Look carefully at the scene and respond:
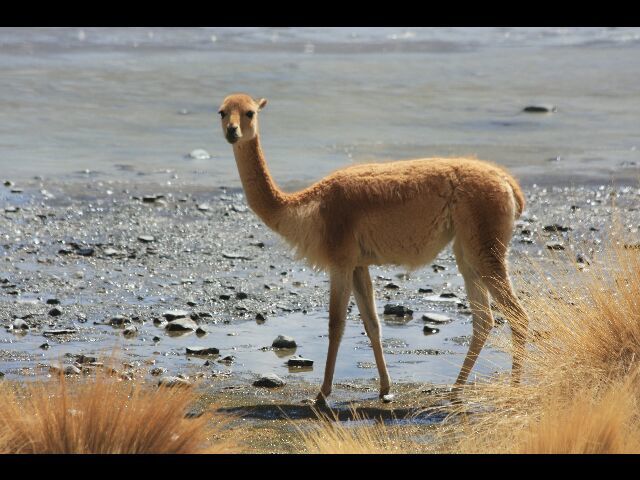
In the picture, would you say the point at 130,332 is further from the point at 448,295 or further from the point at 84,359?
the point at 448,295

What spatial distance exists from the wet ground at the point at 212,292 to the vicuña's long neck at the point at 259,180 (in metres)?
1.12

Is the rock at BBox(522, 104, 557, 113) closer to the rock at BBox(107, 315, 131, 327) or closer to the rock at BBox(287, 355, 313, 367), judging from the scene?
the rock at BBox(107, 315, 131, 327)

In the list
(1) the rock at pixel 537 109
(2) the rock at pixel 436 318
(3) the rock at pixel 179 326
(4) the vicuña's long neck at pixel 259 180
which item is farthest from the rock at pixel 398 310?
(1) the rock at pixel 537 109

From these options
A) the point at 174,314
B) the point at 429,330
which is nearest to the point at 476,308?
the point at 429,330

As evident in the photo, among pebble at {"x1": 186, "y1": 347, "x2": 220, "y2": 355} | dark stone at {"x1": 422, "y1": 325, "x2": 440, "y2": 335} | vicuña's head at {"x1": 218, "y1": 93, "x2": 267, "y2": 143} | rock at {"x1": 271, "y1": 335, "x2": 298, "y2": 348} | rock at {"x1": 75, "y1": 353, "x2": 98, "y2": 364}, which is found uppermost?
vicuña's head at {"x1": 218, "y1": 93, "x2": 267, "y2": 143}

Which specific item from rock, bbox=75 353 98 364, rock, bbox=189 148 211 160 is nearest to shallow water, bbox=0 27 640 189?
rock, bbox=189 148 211 160

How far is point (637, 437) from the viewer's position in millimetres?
6016

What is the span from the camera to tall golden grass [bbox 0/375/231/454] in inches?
228

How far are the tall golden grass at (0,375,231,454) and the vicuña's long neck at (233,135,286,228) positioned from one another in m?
2.62

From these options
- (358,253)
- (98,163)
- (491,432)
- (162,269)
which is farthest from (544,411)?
(98,163)

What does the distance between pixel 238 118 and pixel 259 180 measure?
1.64 feet

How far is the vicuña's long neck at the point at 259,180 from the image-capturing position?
27.4ft
